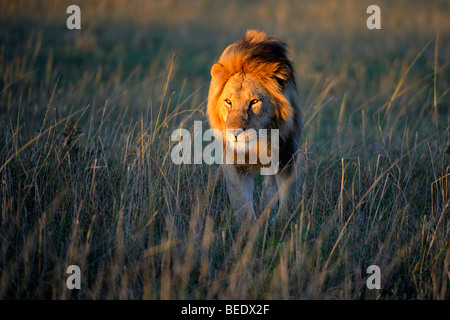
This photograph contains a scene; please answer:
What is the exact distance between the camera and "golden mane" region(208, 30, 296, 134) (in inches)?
167

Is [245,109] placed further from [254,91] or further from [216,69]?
[216,69]

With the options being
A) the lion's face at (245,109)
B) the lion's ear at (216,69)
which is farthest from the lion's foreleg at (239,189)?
the lion's ear at (216,69)

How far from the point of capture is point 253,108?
416cm

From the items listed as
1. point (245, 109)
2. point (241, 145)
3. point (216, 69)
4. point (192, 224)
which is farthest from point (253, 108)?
point (192, 224)

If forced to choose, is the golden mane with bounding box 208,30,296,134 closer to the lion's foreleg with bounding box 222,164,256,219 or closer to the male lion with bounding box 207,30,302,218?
the male lion with bounding box 207,30,302,218

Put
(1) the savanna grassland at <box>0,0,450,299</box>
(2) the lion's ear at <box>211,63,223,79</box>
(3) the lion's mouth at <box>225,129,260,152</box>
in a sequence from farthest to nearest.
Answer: (2) the lion's ear at <box>211,63,223,79</box>, (3) the lion's mouth at <box>225,129,260,152</box>, (1) the savanna grassland at <box>0,0,450,299</box>

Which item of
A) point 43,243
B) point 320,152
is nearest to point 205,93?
point 320,152

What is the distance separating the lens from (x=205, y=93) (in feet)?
31.5

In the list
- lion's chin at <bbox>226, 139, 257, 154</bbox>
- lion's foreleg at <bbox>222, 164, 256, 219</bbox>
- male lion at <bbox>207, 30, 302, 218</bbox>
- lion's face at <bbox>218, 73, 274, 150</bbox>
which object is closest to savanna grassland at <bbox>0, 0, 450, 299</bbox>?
lion's foreleg at <bbox>222, 164, 256, 219</bbox>

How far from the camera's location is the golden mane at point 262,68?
4234 mm

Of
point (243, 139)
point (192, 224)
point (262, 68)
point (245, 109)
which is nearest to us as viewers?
point (192, 224)

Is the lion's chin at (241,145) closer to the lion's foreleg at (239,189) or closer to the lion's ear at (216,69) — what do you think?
the lion's foreleg at (239,189)

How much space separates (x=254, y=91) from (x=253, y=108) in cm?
17

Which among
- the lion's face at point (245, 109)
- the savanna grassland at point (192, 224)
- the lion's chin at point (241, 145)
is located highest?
the lion's face at point (245, 109)
